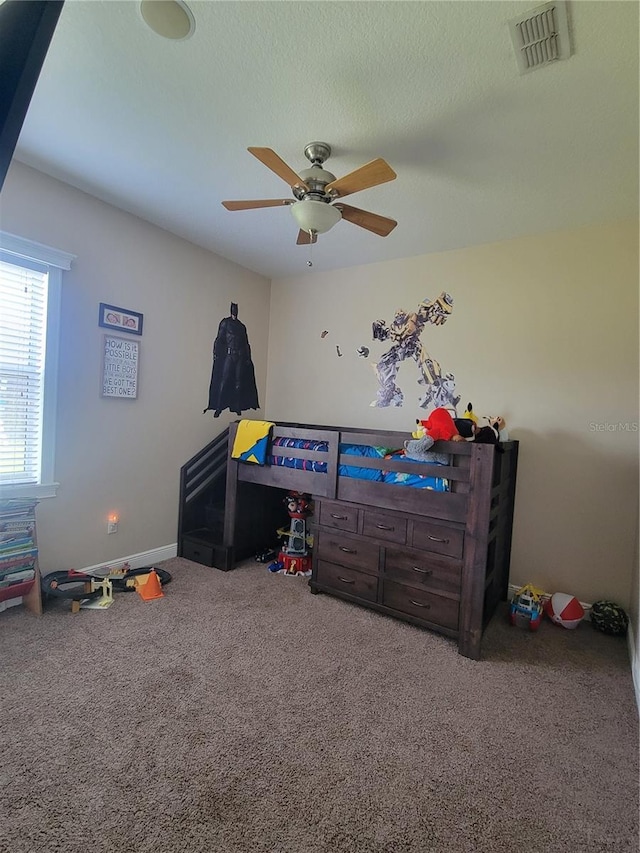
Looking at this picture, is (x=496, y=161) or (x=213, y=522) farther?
(x=213, y=522)

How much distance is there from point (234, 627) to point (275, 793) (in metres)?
1.05

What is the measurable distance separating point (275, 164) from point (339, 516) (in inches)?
79.0

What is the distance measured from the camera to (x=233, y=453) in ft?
10.4

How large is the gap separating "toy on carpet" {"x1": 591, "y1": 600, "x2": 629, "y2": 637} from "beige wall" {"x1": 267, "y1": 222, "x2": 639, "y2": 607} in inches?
5.3

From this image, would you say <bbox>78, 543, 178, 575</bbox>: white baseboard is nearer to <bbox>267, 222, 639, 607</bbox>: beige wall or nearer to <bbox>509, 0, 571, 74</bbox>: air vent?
<bbox>267, 222, 639, 607</bbox>: beige wall

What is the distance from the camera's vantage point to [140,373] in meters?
3.03

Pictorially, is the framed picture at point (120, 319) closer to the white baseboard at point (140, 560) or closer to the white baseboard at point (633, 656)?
the white baseboard at point (140, 560)

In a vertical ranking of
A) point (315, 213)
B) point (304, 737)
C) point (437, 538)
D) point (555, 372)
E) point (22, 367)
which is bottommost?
point (304, 737)

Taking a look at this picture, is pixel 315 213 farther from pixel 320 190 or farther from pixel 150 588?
pixel 150 588

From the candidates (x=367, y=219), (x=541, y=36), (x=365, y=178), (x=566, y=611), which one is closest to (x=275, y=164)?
(x=365, y=178)

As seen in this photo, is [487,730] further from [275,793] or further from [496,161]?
[496,161]

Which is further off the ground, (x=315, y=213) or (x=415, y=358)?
(x=315, y=213)

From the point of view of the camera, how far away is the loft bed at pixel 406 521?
2174mm

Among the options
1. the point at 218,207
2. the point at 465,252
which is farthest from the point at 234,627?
the point at 465,252
